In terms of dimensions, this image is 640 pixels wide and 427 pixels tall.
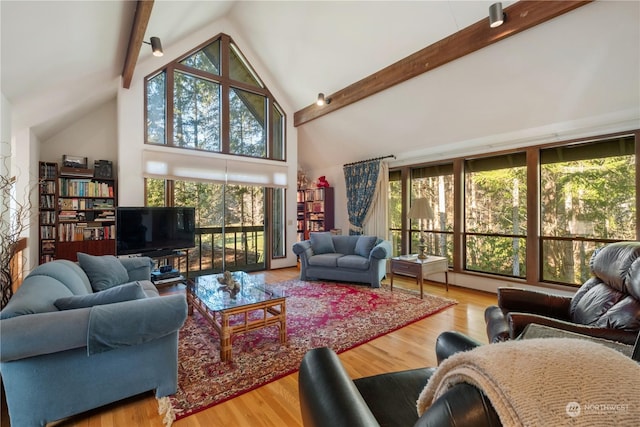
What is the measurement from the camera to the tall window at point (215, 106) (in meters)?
4.79

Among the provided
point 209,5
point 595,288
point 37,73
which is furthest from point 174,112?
point 595,288

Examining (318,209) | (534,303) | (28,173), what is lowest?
(534,303)

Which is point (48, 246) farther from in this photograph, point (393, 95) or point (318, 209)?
point (393, 95)

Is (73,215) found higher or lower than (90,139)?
lower

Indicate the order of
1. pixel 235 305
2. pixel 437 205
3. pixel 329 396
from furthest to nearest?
pixel 437 205, pixel 235 305, pixel 329 396

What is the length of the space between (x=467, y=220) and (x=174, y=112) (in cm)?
523

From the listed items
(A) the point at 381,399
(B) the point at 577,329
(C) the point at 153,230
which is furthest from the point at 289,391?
(C) the point at 153,230

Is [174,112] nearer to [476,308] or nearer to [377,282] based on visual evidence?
[377,282]

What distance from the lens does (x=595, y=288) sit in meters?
2.00

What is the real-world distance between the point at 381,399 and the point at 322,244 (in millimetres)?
4001

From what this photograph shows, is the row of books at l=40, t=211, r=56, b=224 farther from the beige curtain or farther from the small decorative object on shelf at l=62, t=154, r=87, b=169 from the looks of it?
the beige curtain

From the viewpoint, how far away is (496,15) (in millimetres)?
2711

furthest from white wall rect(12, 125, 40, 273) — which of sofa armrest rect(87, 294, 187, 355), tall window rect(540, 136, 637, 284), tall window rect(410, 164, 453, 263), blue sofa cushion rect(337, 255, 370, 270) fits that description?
tall window rect(540, 136, 637, 284)

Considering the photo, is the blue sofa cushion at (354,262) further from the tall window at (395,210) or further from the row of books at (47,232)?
the row of books at (47,232)
